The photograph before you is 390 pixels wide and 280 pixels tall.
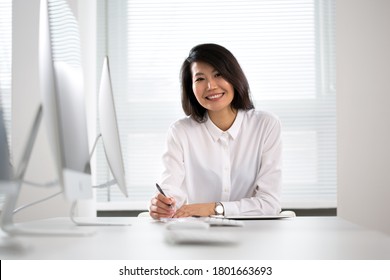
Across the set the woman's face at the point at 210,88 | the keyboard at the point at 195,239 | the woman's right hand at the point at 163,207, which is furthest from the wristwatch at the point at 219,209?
the keyboard at the point at 195,239

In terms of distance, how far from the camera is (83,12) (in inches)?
142

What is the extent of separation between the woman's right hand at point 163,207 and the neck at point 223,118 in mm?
699

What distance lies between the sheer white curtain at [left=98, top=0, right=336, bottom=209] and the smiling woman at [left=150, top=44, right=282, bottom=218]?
138 centimetres

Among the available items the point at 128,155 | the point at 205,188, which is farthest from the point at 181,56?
the point at 205,188

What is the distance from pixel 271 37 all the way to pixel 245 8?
305 millimetres

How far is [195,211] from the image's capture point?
1.94 meters

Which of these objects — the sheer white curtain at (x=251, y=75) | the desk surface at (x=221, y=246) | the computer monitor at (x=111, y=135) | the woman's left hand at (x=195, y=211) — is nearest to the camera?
the desk surface at (x=221, y=246)

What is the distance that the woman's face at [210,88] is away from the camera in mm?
2330

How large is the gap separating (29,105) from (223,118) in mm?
1742

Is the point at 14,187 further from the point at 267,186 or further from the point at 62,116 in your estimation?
the point at 267,186

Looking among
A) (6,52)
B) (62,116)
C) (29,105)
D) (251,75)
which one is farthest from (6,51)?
(62,116)

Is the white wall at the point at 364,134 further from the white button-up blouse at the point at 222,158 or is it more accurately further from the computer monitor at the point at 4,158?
the computer monitor at the point at 4,158

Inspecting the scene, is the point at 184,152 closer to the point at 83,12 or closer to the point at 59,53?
the point at 59,53

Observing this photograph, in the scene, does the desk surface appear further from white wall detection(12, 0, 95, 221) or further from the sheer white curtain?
the sheer white curtain
